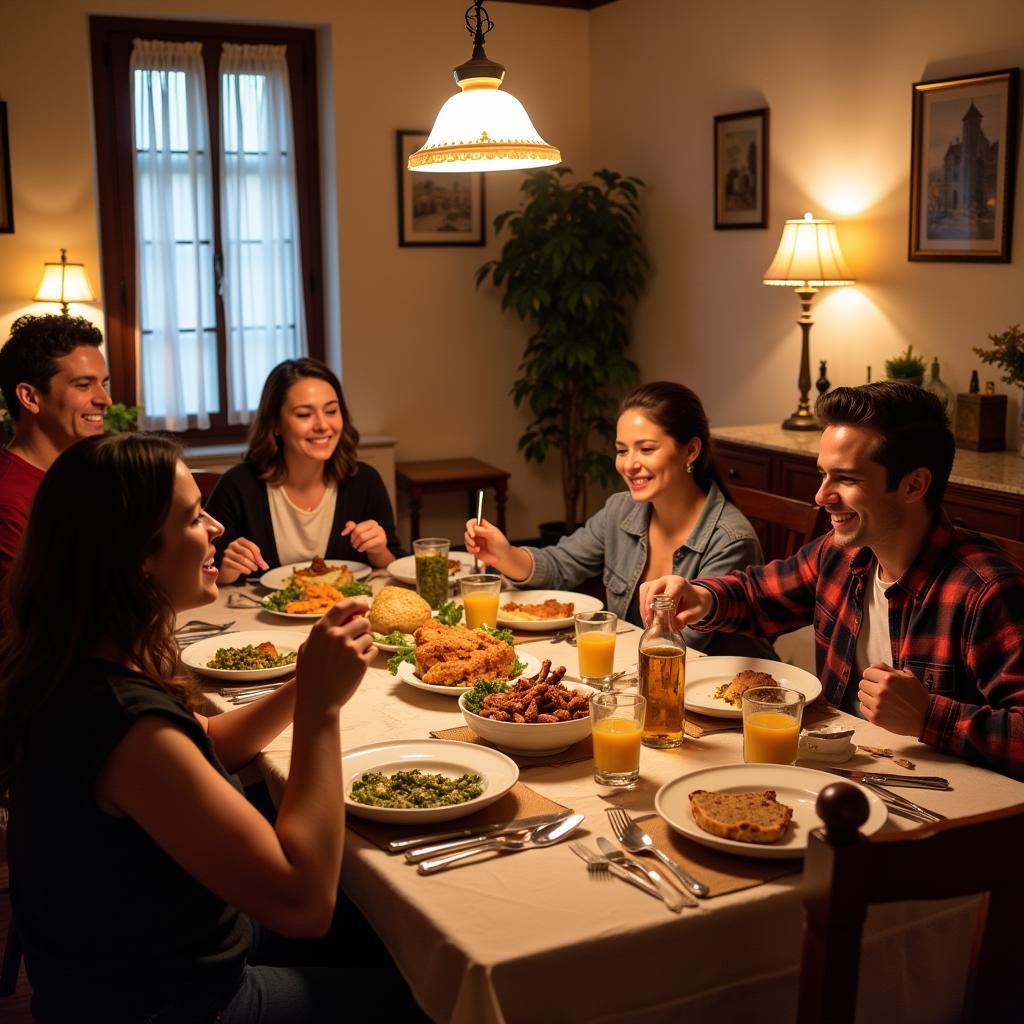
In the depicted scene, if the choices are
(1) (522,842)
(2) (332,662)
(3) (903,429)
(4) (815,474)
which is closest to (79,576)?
(2) (332,662)

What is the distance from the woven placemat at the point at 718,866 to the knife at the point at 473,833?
0.15m

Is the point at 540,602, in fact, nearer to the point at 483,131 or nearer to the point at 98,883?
the point at 483,131

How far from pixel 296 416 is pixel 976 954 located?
239cm

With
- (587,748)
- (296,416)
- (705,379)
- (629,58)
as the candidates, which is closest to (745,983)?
(587,748)

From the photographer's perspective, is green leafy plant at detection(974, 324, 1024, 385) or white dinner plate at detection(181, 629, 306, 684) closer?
white dinner plate at detection(181, 629, 306, 684)

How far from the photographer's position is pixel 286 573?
9.73 ft

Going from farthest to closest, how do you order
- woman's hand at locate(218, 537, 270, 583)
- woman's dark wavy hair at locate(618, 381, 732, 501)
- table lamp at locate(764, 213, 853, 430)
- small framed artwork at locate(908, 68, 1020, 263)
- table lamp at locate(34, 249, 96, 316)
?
1. table lamp at locate(34, 249, 96, 316)
2. table lamp at locate(764, 213, 853, 430)
3. small framed artwork at locate(908, 68, 1020, 263)
4. woman's hand at locate(218, 537, 270, 583)
5. woman's dark wavy hair at locate(618, 381, 732, 501)

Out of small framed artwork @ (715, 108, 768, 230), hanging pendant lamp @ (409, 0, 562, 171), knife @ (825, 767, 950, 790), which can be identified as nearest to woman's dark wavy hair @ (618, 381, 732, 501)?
hanging pendant lamp @ (409, 0, 562, 171)

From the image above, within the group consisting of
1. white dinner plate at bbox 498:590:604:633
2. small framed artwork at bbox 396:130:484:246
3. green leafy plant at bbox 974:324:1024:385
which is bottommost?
white dinner plate at bbox 498:590:604:633

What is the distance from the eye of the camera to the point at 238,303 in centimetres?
586

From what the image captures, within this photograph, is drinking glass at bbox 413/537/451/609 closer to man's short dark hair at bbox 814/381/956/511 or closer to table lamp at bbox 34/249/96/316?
man's short dark hair at bbox 814/381/956/511

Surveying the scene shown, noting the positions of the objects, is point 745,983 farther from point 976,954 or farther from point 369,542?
point 369,542

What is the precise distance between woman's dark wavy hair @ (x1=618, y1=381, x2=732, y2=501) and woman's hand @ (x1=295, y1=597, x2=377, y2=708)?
1.44 meters

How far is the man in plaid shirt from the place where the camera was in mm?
1758
